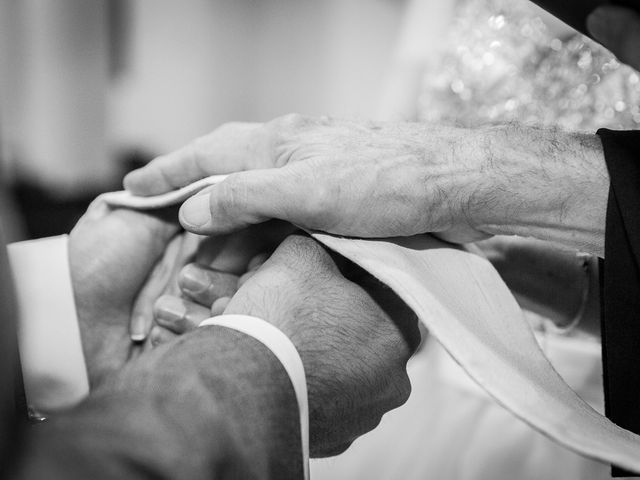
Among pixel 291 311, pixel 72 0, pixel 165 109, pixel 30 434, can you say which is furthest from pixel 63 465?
pixel 165 109

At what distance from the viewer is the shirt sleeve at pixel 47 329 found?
68cm

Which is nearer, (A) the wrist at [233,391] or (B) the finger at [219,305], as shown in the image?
(A) the wrist at [233,391]

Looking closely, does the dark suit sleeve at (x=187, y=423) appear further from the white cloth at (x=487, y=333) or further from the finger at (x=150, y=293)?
the finger at (x=150, y=293)

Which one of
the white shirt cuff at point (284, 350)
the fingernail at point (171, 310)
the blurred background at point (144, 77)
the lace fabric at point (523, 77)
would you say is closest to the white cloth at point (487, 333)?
the white shirt cuff at point (284, 350)

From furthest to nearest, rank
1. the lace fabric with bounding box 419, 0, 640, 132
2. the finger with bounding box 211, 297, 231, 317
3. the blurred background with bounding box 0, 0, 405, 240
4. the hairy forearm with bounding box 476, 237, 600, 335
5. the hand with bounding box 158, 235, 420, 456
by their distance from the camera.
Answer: the blurred background with bounding box 0, 0, 405, 240 < the lace fabric with bounding box 419, 0, 640, 132 < the hairy forearm with bounding box 476, 237, 600, 335 < the finger with bounding box 211, 297, 231, 317 < the hand with bounding box 158, 235, 420, 456

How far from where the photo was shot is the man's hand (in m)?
0.74

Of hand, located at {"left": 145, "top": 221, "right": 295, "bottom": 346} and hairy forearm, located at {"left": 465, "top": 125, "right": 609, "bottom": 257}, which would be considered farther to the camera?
hand, located at {"left": 145, "top": 221, "right": 295, "bottom": 346}

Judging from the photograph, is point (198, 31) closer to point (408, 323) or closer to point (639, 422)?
point (408, 323)

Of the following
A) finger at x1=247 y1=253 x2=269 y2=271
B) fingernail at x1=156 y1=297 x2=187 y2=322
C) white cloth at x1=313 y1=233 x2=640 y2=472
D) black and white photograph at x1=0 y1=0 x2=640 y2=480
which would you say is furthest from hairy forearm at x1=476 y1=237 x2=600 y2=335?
fingernail at x1=156 y1=297 x2=187 y2=322

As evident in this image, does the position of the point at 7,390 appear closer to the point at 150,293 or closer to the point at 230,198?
the point at 230,198

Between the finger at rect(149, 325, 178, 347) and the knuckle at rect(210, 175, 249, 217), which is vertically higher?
the knuckle at rect(210, 175, 249, 217)

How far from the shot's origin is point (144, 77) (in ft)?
5.86

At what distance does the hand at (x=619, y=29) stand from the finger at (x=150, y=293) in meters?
0.54

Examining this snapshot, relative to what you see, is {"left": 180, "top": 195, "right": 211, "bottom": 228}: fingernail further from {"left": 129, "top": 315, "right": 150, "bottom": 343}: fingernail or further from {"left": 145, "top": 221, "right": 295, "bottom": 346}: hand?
{"left": 129, "top": 315, "right": 150, "bottom": 343}: fingernail
